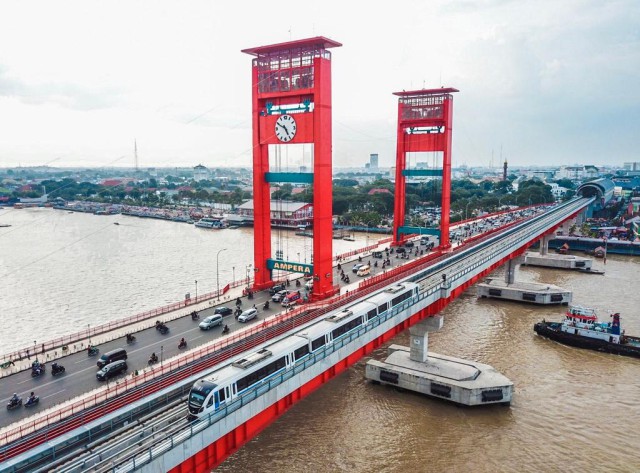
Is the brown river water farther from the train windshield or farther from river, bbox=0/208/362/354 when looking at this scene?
river, bbox=0/208/362/354

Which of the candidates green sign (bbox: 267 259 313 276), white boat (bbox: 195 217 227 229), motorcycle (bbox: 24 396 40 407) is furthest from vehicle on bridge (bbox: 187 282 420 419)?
white boat (bbox: 195 217 227 229)

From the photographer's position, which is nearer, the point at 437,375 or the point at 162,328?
the point at 162,328

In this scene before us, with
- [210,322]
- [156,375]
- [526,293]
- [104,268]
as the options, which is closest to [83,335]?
[210,322]

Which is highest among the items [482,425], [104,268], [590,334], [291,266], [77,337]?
[291,266]

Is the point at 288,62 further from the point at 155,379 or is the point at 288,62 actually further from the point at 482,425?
the point at 482,425

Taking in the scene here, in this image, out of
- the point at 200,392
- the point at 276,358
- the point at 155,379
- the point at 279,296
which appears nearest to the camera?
the point at 200,392

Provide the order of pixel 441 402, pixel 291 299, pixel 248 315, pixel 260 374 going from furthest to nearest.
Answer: pixel 291 299
pixel 441 402
pixel 248 315
pixel 260 374

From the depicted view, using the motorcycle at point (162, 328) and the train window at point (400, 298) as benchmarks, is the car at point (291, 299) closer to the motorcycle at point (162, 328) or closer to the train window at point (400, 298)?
the train window at point (400, 298)
